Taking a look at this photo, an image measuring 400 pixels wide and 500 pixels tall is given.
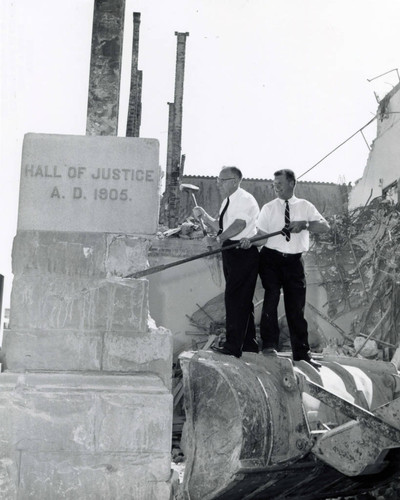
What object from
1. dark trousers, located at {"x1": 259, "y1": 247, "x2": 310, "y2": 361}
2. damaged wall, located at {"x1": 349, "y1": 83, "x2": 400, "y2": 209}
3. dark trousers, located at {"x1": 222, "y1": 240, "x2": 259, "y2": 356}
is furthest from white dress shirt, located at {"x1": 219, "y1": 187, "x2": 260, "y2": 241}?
damaged wall, located at {"x1": 349, "y1": 83, "x2": 400, "y2": 209}

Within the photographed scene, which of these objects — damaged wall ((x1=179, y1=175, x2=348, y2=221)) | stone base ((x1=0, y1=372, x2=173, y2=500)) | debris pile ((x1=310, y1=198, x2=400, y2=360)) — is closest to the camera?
stone base ((x1=0, y1=372, x2=173, y2=500))

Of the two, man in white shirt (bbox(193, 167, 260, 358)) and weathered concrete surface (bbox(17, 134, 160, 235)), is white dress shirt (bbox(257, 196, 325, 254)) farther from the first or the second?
weathered concrete surface (bbox(17, 134, 160, 235))

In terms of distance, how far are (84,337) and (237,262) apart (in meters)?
1.66

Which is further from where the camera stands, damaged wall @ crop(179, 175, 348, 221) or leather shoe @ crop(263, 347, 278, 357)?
damaged wall @ crop(179, 175, 348, 221)

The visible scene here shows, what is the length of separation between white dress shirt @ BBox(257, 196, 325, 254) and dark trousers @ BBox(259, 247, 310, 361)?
72 millimetres

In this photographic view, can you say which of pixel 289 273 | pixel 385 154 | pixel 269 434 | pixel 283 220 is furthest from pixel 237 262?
Result: pixel 385 154

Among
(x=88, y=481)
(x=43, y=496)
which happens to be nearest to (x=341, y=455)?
(x=88, y=481)

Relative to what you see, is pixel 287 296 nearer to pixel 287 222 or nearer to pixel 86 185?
pixel 287 222

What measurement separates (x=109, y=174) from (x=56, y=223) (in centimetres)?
50

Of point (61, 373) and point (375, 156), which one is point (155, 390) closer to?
point (61, 373)

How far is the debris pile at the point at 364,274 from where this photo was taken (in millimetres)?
12438

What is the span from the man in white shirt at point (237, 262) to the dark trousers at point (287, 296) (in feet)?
0.62

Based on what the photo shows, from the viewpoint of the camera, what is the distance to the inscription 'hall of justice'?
4562 mm

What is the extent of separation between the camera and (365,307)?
13703mm
